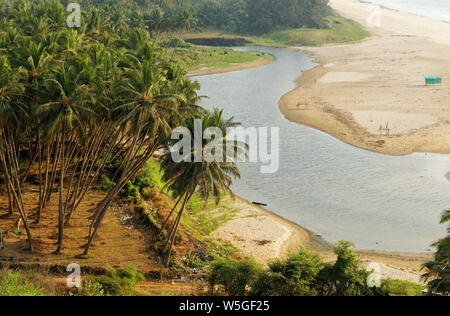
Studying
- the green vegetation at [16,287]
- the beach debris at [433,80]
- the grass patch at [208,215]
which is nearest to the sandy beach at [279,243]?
the grass patch at [208,215]

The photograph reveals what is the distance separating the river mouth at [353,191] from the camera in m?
52.1

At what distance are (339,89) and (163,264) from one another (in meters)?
79.3

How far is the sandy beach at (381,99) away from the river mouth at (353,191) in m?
4.14

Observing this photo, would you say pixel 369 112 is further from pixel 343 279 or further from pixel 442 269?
pixel 442 269

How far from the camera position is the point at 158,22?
160m

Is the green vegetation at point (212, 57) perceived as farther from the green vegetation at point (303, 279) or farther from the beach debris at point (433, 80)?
the green vegetation at point (303, 279)

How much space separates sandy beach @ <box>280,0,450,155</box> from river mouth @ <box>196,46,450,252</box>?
4.14 m

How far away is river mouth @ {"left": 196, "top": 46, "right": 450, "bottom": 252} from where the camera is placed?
52094mm

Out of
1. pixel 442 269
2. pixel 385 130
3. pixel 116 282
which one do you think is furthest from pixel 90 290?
pixel 385 130

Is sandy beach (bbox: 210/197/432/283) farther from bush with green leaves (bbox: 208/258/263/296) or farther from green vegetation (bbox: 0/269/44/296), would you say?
green vegetation (bbox: 0/269/44/296)

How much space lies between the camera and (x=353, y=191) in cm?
6144

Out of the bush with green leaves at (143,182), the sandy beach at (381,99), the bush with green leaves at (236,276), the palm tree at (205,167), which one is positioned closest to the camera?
the bush with green leaves at (236,276)

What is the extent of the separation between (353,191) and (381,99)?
43996 millimetres

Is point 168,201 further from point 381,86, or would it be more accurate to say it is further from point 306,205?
point 381,86
